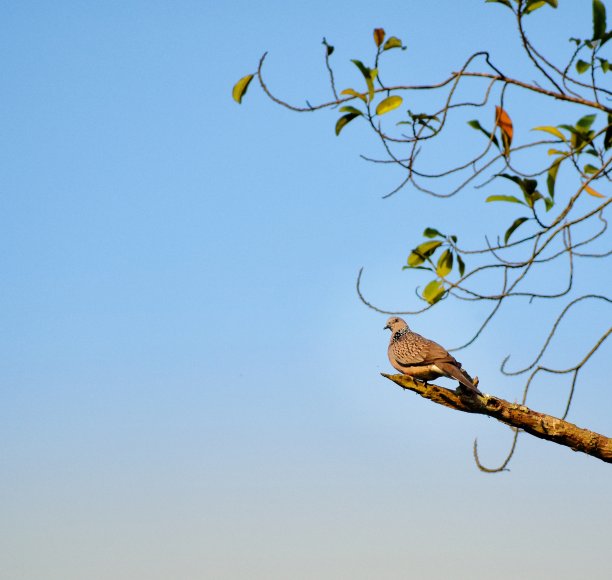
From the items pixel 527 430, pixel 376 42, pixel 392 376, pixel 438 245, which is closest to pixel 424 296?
pixel 438 245

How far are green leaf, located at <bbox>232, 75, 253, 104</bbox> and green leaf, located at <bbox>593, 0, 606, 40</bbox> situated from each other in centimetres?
163

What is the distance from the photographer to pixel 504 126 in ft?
12.6

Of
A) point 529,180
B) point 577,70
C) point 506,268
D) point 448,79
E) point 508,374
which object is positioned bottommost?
point 508,374

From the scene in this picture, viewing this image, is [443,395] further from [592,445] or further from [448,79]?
[448,79]

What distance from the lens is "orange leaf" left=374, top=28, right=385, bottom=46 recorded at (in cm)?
371

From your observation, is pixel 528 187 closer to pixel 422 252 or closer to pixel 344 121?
pixel 422 252

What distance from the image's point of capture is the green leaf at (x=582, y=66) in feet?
12.4

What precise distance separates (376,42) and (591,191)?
4.32ft

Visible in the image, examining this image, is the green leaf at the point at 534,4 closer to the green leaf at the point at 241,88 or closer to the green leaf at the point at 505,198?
the green leaf at the point at 505,198

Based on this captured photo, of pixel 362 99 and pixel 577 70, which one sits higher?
pixel 577 70

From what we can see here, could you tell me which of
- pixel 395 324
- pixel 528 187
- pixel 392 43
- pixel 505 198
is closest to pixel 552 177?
pixel 528 187

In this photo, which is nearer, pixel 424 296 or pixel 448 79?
pixel 448 79

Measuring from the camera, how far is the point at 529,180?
3811mm

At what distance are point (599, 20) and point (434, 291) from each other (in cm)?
155
